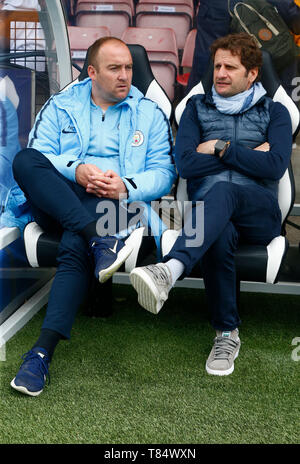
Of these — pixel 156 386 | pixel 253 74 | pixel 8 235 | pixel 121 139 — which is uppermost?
pixel 253 74

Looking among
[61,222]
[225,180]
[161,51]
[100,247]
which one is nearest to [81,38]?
[161,51]

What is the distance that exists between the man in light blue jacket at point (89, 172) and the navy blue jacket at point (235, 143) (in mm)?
106

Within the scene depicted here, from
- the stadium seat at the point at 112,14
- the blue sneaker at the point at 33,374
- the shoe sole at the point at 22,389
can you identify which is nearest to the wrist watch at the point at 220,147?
the blue sneaker at the point at 33,374

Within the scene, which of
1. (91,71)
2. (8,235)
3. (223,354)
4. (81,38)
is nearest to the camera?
(223,354)

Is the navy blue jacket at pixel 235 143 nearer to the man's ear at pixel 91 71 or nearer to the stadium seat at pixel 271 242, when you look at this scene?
the stadium seat at pixel 271 242

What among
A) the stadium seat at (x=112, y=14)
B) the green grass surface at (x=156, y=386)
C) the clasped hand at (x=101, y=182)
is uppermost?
the stadium seat at (x=112, y=14)

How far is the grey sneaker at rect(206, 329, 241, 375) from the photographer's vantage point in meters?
2.01

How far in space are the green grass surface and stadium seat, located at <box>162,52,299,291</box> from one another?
30cm

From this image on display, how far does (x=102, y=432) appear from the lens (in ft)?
5.39

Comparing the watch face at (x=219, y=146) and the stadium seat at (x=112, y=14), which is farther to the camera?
the stadium seat at (x=112, y=14)

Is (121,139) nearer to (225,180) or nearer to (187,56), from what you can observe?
(225,180)

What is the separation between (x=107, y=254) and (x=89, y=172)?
0.41m

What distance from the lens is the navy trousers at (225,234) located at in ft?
6.33

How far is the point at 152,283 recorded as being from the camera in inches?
70.6
